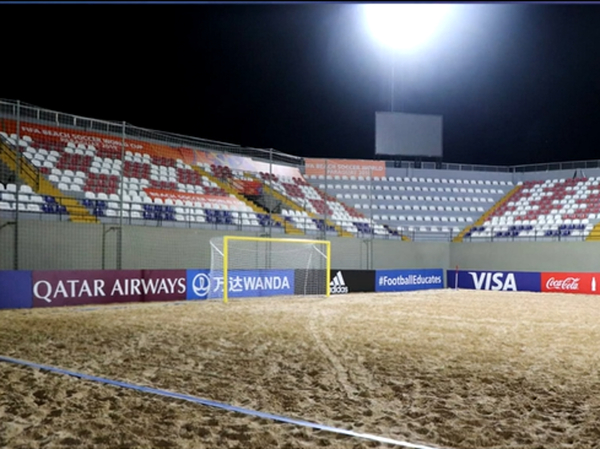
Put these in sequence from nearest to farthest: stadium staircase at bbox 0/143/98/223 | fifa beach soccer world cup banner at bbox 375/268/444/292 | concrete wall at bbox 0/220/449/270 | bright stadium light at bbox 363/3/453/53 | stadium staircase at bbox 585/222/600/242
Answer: concrete wall at bbox 0/220/449/270, stadium staircase at bbox 0/143/98/223, fifa beach soccer world cup banner at bbox 375/268/444/292, stadium staircase at bbox 585/222/600/242, bright stadium light at bbox 363/3/453/53

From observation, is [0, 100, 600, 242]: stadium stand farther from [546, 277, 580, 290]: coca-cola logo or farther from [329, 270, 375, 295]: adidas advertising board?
[546, 277, 580, 290]: coca-cola logo

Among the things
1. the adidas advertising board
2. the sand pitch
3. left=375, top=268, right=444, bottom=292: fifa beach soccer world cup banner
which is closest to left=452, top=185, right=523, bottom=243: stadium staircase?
left=375, top=268, right=444, bottom=292: fifa beach soccer world cup banner

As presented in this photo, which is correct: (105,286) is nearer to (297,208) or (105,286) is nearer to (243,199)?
(243,199)

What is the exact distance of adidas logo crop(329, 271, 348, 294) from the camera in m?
22.1

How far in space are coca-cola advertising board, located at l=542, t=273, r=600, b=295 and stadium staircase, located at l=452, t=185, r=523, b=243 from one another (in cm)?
554

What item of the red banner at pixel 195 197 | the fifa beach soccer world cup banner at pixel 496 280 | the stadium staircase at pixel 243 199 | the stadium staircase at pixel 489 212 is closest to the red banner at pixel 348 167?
the stadium staircase at pixel 489 212

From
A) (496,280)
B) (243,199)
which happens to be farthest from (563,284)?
(243,199)

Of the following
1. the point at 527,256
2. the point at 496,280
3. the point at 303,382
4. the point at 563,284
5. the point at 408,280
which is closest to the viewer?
the point at 303,382

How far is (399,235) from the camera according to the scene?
28125 millimetres

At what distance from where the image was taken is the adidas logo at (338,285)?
22103 millimetres

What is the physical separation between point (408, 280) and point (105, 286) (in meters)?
13.5

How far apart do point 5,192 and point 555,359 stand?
1436 cm

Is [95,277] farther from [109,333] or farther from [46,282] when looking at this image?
[109,333]

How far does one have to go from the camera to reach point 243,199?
79.5ft
